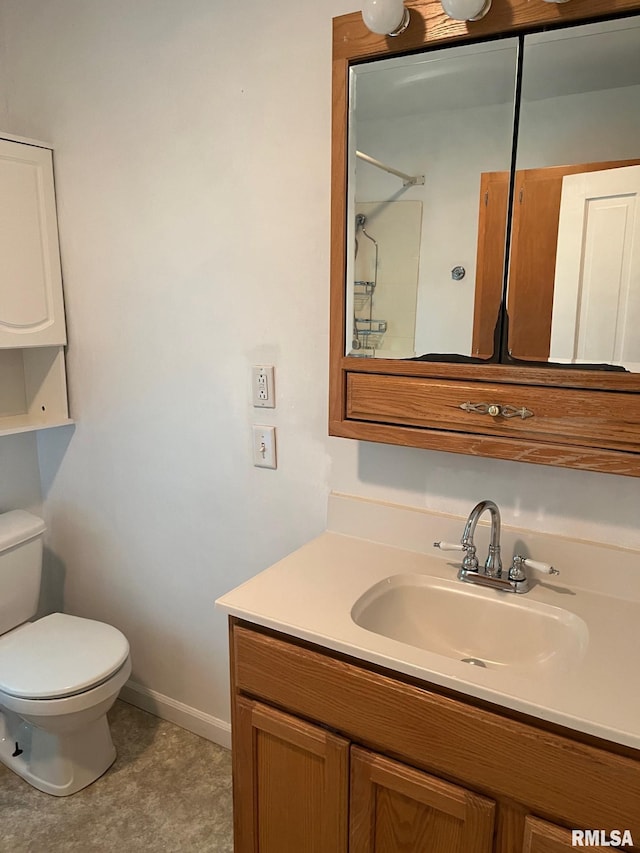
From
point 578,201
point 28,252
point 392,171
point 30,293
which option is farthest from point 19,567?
point 578,201

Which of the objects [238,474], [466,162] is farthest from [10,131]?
[466,162]

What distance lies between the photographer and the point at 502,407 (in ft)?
4.21

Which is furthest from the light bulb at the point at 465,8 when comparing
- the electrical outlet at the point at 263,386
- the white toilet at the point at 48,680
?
the white toilet at the point at 48,680

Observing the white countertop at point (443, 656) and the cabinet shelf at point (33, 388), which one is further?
the cabinet shelf at point (33, 388)

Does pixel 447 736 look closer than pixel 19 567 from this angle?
Yes

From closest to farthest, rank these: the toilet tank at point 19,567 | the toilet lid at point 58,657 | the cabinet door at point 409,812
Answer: the cabinet door at point 409,812 < the toilet lid at point 58,657 < the toilet tank at point 19,567

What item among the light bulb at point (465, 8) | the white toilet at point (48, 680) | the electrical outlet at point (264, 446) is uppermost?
the light bulb at point (465, 8)

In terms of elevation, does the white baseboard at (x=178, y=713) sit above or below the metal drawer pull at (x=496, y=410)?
below

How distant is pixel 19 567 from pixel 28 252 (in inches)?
41.5

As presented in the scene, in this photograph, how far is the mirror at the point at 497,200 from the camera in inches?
47.0

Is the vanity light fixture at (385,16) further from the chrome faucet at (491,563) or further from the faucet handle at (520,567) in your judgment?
the faucet handle at (520,567)

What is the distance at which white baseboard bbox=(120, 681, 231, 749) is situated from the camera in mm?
2125

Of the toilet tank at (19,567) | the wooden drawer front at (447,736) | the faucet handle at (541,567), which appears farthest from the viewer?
the toilet tank at (19,567)

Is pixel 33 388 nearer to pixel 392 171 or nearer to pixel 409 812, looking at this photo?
pixel 392 171
